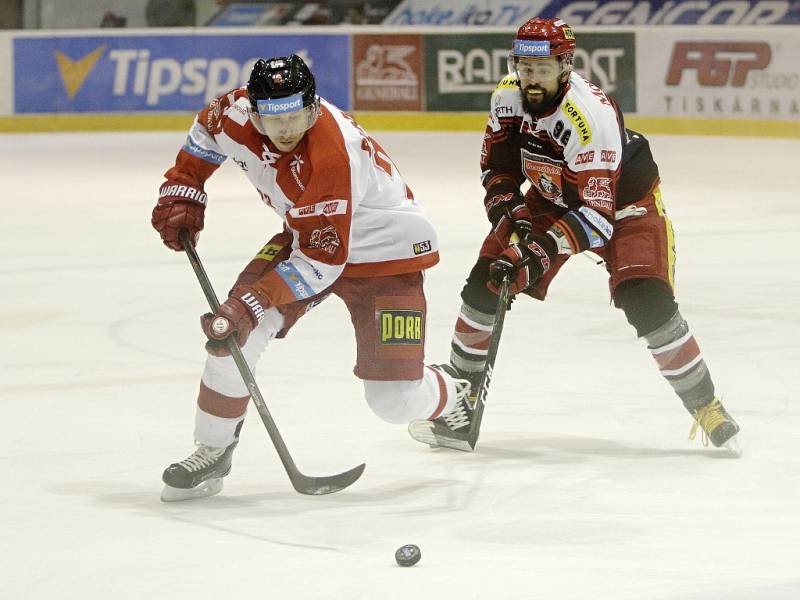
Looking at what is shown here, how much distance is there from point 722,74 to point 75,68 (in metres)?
5.63

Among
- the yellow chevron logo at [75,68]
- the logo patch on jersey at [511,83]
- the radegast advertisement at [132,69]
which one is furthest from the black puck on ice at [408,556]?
the yellow chevron logo at [75,68]

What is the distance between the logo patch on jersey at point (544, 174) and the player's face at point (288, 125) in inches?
35.2

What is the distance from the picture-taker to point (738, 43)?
12.5m

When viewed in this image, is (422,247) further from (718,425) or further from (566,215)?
(718,425)

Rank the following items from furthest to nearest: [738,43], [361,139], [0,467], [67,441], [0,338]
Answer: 1. [738,43]
2. [0,338]
3. [67,441]
4. [0,467]
5. [361,139]

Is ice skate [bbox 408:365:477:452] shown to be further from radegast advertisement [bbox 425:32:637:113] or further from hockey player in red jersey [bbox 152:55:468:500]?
radegast advertisement [bbox 425:32:637:113]

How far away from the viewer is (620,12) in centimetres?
1447

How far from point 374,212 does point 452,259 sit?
3813 millimetres

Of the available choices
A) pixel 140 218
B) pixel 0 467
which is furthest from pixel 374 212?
pixel 140 218

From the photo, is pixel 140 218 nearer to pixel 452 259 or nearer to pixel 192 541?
pixel 452 259

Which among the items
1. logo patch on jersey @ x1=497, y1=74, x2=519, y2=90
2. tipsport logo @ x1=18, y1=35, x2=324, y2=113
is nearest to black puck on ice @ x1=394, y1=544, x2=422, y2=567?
logo patch on jersey @ x1=497, y1=74, x2=519, y2=90

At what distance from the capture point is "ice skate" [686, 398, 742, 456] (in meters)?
4.14

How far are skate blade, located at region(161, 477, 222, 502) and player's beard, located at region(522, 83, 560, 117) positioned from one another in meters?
1.26

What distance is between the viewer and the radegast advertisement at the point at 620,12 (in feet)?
46.5
